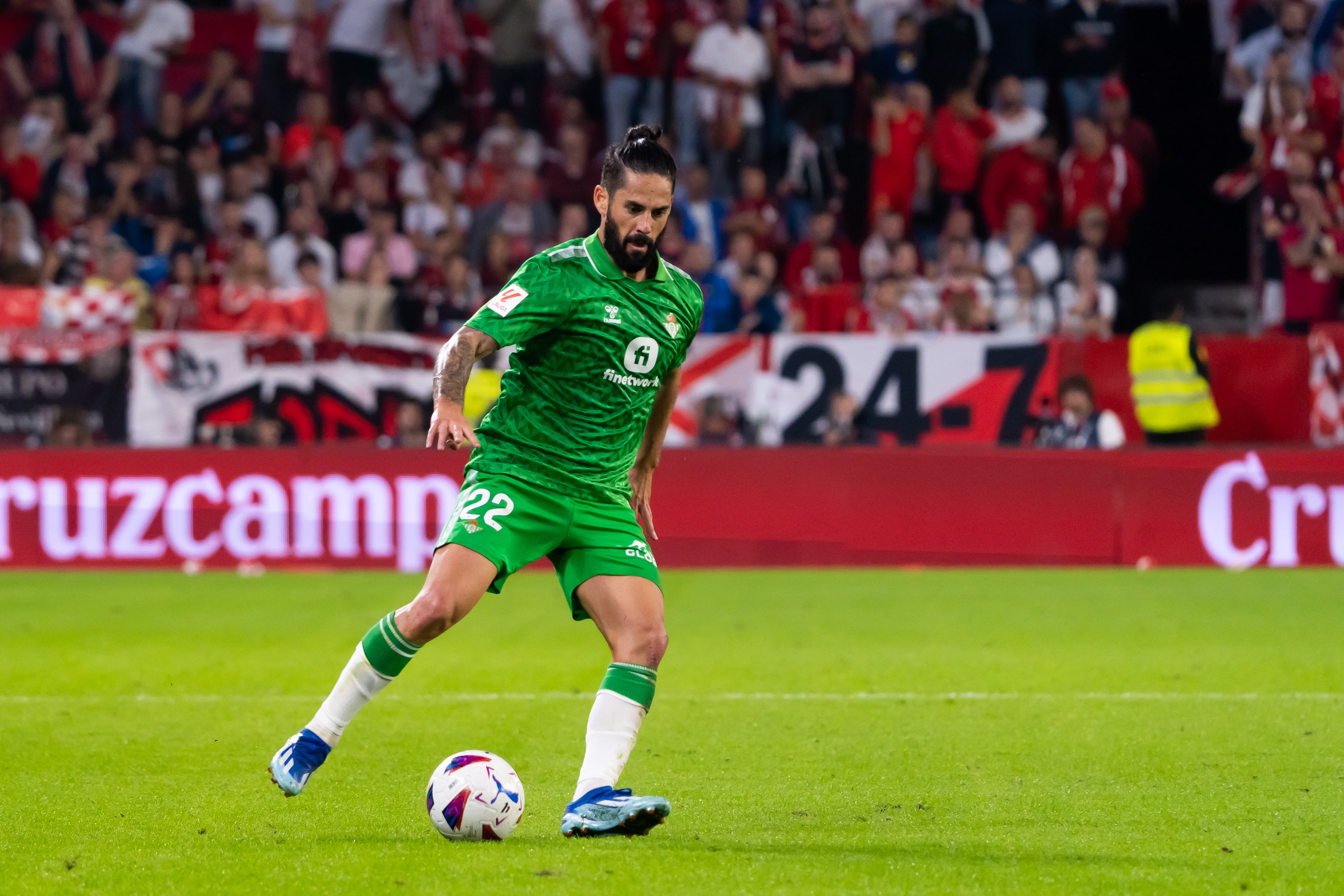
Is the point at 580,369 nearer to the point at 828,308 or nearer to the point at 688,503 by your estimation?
the point at 688,503

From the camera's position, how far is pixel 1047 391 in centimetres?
1370

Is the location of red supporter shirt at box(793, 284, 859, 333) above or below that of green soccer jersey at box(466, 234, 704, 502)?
below

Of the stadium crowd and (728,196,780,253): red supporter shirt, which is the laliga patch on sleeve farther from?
(728,196,780,253): red supporter shirt

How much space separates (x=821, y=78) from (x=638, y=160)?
12534 millimetres

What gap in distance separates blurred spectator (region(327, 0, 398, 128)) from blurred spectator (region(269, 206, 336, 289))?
2418 mm

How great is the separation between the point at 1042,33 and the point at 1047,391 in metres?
5.29

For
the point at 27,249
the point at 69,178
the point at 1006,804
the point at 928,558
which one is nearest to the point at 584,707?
the point at 1006,804

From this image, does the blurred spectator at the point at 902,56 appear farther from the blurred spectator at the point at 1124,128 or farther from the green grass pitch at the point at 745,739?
the green grass pitch at the point at 745,739

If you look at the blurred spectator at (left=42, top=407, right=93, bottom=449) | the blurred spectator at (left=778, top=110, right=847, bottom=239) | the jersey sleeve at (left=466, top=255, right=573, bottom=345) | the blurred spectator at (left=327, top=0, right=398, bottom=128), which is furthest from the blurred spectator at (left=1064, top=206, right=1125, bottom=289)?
the jersey sleeve at (left=466, top=255, right=573, bottom=345)

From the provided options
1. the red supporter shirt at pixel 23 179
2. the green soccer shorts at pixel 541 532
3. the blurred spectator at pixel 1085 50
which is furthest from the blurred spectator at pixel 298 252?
the green soccer shorts at pixel 541 532

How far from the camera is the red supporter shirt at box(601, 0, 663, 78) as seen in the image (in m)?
17.6

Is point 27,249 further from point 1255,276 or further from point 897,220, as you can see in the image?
point 1255,276

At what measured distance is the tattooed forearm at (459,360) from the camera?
495cm

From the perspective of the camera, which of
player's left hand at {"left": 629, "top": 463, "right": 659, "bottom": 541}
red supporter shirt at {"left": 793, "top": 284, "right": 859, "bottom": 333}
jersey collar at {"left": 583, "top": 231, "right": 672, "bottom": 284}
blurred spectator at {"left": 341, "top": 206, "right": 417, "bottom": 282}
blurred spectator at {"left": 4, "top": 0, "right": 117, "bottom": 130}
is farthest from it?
blurred spectator at {"left": 4, "top": 0, "right": 117, "bottom": 130}
